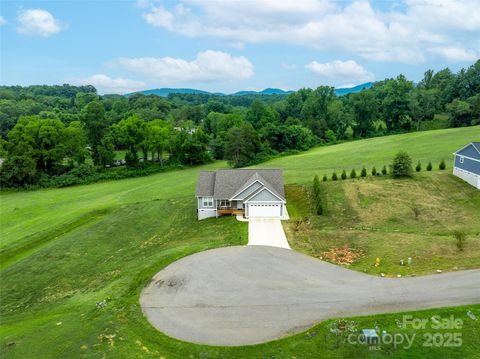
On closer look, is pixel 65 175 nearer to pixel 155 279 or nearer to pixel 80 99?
pixel 155 279

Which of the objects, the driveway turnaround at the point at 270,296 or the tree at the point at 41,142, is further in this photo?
the tree at the point at 41,142

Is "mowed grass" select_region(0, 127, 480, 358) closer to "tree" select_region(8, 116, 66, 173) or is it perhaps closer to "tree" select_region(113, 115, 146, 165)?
"tree" select_region(8, 116, 66, 173)

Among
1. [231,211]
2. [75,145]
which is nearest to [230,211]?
[231,211]

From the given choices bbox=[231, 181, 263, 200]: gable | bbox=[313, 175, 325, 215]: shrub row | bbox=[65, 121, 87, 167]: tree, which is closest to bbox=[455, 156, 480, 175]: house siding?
bbox=[313, 175, 325, 215]: shrub row

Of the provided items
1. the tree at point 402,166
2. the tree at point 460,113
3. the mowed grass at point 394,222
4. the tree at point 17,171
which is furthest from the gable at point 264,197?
the tree at point 460,113

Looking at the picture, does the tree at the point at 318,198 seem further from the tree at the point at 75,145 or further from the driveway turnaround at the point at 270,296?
the tree at the point at 75,145

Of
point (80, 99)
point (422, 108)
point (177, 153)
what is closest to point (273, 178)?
point (177, 153)
